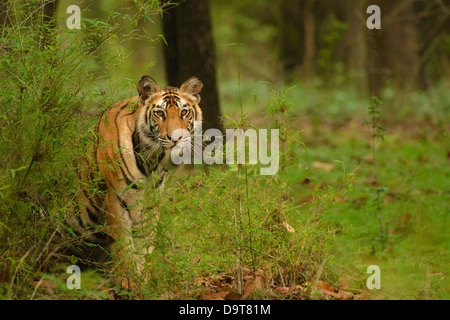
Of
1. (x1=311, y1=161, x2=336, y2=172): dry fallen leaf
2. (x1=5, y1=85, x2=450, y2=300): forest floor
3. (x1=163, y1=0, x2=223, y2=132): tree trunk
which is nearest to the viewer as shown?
(x1=5, y1=85, x2=450, y2=300): forest floor

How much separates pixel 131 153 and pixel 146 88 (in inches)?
19.3

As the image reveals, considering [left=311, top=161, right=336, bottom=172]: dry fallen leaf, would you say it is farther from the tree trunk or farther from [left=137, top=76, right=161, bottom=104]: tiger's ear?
[left=137, top=76, right=161, bottom=104]: tiger's ear

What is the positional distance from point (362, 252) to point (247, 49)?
21.2 m

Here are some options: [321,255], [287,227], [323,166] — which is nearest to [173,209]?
[287,227]

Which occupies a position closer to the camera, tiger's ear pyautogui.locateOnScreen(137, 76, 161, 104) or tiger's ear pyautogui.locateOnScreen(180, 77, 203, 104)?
tiger's ear pyautogui.locateOnScreen(137, 76, 161, 104)

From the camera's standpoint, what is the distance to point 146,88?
3920 mm

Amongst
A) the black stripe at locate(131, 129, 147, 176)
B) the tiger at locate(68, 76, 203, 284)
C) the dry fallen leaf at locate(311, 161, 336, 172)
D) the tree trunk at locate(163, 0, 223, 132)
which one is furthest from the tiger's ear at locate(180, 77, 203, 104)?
the dry fallen leaf at locate(311, 161, 336, 172)

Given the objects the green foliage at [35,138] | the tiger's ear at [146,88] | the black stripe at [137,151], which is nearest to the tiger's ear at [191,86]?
the tiger's ear at [146,88]

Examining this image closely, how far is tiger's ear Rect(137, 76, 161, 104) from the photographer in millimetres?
3855

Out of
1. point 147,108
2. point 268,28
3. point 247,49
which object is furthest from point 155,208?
point 247,49

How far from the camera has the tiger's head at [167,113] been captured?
12.6ft

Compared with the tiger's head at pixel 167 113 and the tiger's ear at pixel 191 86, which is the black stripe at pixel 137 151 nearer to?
the tiger's head at pixel 167 113
